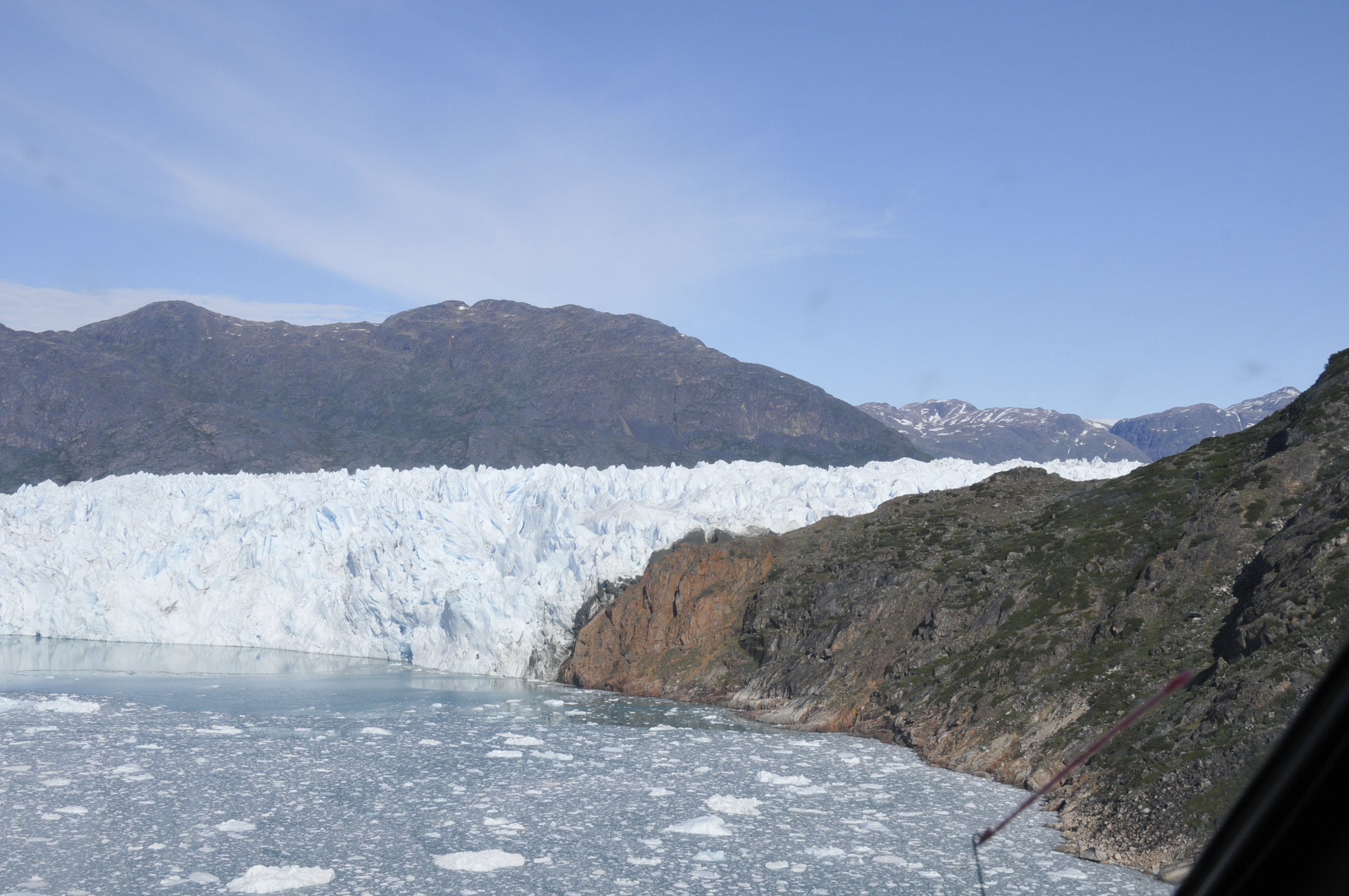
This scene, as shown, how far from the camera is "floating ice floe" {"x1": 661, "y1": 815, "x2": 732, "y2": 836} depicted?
1584 centimetres

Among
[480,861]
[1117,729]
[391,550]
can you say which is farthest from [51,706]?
[1117,729]

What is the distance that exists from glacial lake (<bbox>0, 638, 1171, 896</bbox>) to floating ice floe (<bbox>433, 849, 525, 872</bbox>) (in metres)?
0.11

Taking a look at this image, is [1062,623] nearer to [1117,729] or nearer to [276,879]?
[276,879]

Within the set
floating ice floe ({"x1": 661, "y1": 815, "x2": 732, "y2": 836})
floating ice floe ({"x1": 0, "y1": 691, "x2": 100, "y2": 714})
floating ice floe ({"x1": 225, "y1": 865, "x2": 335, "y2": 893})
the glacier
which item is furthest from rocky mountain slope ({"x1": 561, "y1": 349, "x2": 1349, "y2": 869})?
floating ice floe ({"x1": 0, "y1": 691, "x2": 100, "y2": 714})

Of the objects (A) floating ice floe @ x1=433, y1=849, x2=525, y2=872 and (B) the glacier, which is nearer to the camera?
(A) floating ice floe @ x1=433, y1=849, x2=525, y2=872

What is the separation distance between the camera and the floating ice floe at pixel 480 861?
45.7ft

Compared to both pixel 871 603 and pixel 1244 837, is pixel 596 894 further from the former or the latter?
pixel 871 603

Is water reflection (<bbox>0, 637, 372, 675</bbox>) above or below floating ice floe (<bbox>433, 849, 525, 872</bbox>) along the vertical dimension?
below

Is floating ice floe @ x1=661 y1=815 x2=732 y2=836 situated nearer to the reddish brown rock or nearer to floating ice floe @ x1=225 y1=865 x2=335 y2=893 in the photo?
floating ice floe @ x1=225 y1=865 x2=335 y2=893

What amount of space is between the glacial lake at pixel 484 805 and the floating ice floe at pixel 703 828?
6cm

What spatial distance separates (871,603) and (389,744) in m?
13.7

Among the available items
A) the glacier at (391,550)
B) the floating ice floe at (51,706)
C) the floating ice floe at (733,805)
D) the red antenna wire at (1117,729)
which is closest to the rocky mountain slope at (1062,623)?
the glacier at (391,550)

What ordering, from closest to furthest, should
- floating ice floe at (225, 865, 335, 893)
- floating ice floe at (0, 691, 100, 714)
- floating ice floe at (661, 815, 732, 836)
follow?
floating ice floe at (225, 865, 335, 893) → floating ice floe at (661, 815, 732, 836) → floating ice floe at (0, 691, 100, 714)

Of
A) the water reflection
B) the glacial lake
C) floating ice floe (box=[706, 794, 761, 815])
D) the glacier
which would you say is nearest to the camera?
the glacial lake
